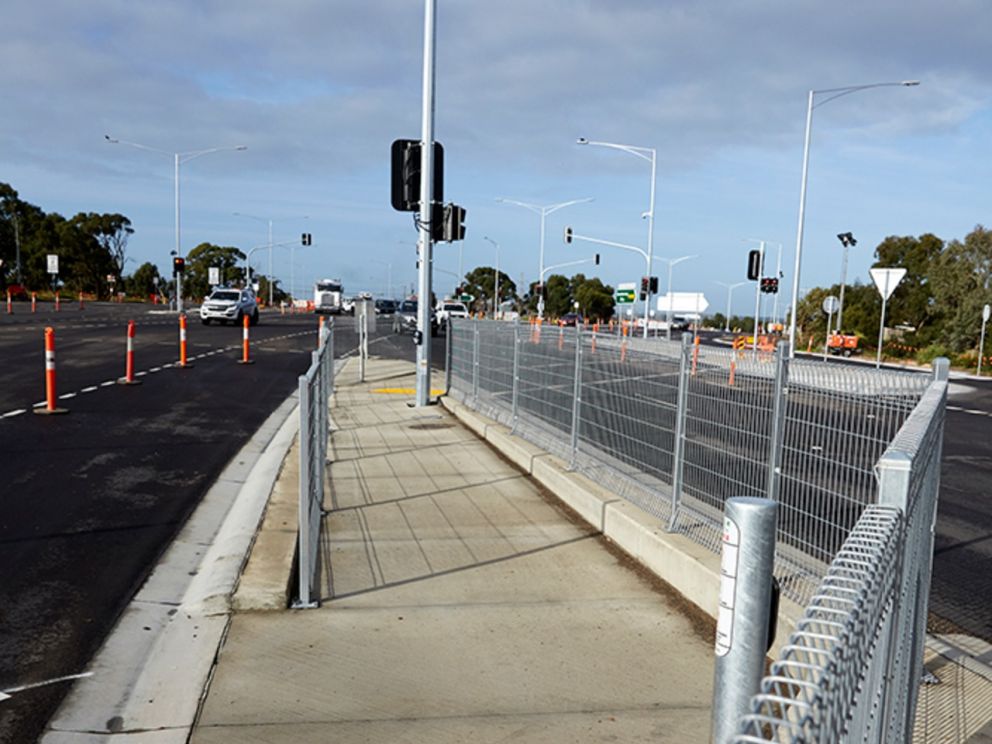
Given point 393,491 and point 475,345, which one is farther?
point 475,345

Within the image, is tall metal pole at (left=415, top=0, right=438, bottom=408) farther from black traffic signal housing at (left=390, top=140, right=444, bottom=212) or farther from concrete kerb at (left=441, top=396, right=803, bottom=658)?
concrete kerb at (left=441, top=396, right=803, bottom=658)

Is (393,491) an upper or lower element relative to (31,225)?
lower

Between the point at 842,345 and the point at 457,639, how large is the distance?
164 feet

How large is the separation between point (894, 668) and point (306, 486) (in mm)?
3783

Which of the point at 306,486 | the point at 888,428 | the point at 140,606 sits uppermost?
the point at 888,428

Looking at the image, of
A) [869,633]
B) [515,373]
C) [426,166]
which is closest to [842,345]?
[426,166]


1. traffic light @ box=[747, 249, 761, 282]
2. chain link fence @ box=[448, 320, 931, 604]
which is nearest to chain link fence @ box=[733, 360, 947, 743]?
chain link fence @ box=[448, 320, 931, 604]

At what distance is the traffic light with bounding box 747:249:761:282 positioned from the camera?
1517 inches

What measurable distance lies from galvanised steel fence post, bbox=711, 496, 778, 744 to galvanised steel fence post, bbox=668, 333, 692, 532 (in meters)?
3.71

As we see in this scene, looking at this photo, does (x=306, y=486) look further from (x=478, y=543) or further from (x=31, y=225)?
(x=31, y=225)

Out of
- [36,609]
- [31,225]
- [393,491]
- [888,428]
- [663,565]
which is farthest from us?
[31,225]

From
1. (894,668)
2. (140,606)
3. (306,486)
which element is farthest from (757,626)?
(140,606)

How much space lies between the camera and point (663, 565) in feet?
19.8

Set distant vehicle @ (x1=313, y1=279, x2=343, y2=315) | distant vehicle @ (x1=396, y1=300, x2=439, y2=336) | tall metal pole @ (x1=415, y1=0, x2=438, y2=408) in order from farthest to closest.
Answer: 1. distant vehicle @ (x1=313, y1=279, x2=343, y2=315)
2. distant vehicle @ (x1=396, y1=300, x2=439, y2=336)
3. tall metal pole @ (x1=415, y1=0, x2=438, y2=408)
